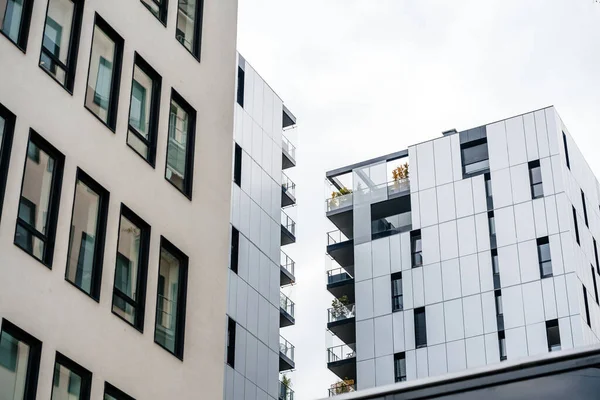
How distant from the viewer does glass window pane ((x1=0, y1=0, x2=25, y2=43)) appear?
18328 mm

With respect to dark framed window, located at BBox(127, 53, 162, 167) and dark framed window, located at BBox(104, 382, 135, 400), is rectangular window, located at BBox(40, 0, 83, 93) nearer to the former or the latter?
dark framed window, located at BBox(127, 53, 162, 167)

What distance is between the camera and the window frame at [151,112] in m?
21.1

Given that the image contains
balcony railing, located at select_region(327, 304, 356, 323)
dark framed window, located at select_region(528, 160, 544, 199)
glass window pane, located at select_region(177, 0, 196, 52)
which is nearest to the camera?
glass window pane, located at select_region(177, 0, 196, 52)

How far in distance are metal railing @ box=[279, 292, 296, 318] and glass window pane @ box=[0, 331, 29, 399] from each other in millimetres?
40349

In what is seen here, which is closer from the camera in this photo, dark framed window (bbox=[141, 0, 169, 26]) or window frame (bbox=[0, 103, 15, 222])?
window frame (bbox=[0, 103, 15, 222])

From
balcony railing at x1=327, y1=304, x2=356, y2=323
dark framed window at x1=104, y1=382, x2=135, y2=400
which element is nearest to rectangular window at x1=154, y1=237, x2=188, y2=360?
dark framed window at x1=104, y1=382, x2=135, y2=400

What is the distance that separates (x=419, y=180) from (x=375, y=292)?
6.59 m

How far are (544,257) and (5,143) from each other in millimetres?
42248

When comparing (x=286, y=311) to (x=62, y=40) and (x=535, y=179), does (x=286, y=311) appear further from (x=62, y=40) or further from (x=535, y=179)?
(x=62, y=40)

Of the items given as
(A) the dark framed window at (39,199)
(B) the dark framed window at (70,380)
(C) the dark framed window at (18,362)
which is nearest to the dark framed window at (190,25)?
(A) the dark framed window at (39,199)

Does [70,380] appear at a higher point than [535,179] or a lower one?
lower

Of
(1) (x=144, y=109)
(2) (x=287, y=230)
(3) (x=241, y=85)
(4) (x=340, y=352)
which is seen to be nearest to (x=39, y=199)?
(1) (x=144, y=109)

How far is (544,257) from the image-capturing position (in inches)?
2219

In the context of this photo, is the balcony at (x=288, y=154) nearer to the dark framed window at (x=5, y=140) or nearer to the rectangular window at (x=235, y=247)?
the rectangular window at (x=235, y=247)
